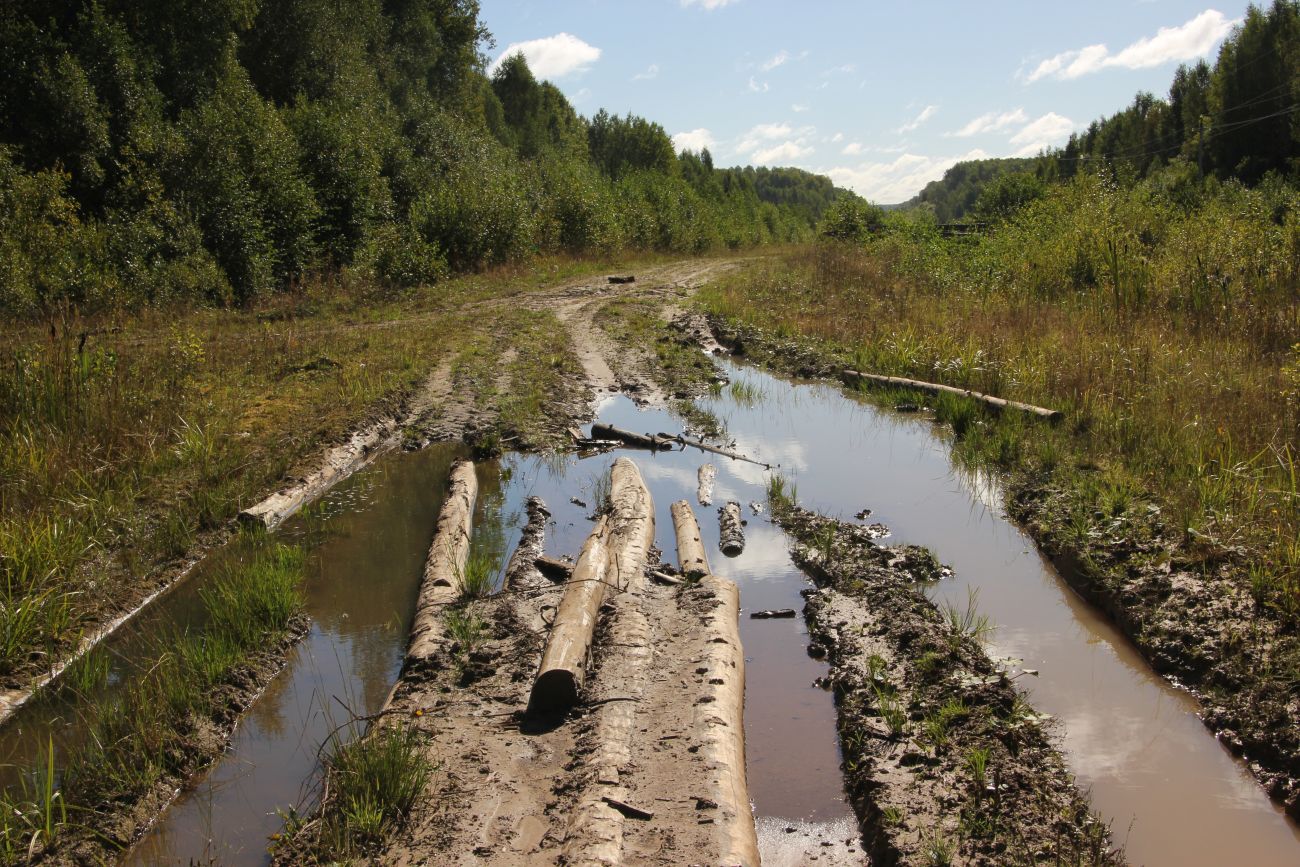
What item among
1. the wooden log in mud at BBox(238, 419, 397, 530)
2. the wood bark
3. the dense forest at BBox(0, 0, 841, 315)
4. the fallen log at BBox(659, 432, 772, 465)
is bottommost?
the wood bark

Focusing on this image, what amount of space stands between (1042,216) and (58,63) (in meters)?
21.4

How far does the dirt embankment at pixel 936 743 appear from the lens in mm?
3760

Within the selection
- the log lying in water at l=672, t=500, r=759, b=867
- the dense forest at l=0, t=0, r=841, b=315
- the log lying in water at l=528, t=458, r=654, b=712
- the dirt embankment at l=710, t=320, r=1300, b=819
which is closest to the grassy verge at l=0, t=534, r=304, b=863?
the log lying in water at l=528, t=458, r=654, b=712

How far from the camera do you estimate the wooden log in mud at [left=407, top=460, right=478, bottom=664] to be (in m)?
5.50

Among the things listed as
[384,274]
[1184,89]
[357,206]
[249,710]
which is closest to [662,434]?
[249,710]

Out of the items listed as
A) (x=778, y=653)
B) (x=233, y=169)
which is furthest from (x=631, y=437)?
(x=233, y=169)

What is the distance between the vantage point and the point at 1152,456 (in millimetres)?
7879

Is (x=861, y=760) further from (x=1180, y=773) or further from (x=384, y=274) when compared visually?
(x=384, y=274)

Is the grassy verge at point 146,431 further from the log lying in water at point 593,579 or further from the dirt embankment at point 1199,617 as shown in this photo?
the dirt embankment at point 1199,617

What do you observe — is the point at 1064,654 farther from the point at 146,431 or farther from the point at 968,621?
the point at 146,431

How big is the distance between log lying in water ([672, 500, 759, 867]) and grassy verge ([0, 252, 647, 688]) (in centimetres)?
394

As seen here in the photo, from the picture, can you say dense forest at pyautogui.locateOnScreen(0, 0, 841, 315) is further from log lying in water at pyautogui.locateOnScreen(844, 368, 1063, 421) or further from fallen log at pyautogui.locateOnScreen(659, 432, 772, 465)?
log lying in water at pyautogui.locateOnScreen(844, 368, 1063, 421)

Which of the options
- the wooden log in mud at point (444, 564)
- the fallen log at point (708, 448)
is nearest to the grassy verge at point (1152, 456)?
the fallen log at point (708, 448)

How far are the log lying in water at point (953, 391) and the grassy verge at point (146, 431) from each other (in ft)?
14.3
